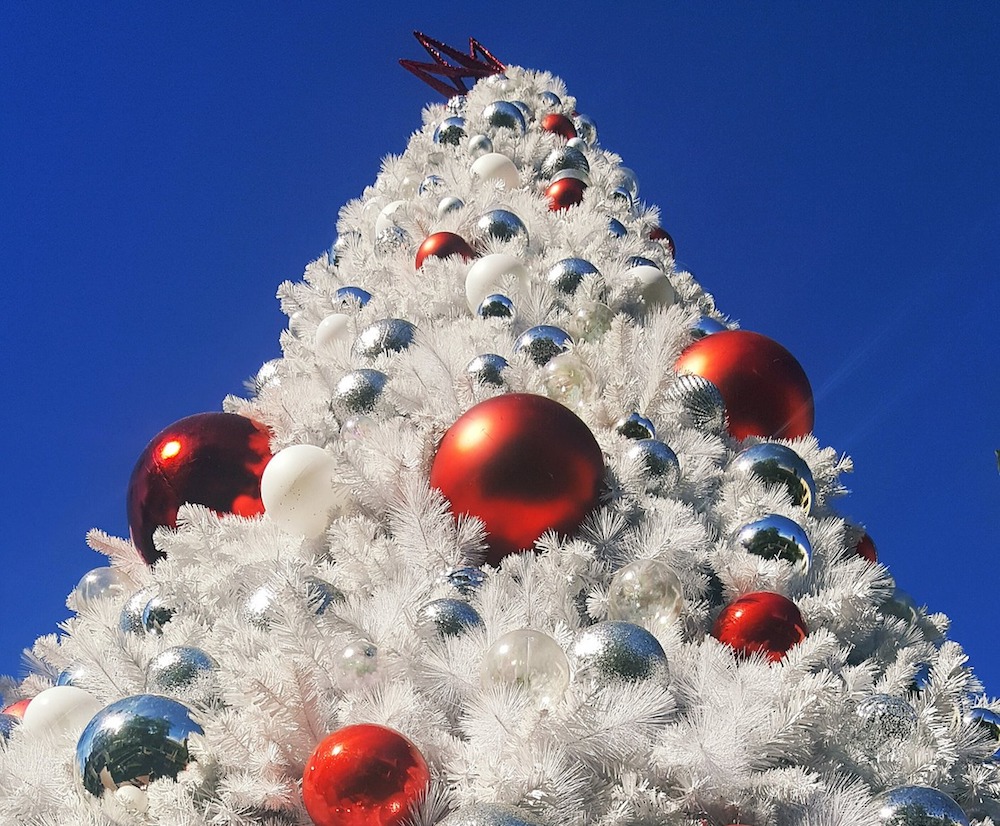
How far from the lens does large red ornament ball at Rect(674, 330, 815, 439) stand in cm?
201

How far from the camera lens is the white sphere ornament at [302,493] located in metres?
1.56

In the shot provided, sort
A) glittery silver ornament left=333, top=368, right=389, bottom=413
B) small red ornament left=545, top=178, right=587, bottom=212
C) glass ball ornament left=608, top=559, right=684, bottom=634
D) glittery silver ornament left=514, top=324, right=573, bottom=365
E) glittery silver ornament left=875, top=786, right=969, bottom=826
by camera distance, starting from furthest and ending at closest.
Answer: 1. small red ornament left=545, top=178, right=587, bottom=212
2. glittery silver ornament left=514, top=324, right=573, bottom=365
3. glittery silver ornament left=333, top=368, right=389, bottom=413
4. glass ball ornament left=608, top=559, right=684, bottom=634
5. glittery silver ornament left=875, top=786, right=969, bottom=826

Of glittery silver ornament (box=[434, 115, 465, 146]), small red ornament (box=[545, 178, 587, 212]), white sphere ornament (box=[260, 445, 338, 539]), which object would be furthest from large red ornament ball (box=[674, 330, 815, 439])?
glittery silver ornament (box=[434, 115, 465, 146])

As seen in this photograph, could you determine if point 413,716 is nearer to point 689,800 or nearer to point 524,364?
point 689,800

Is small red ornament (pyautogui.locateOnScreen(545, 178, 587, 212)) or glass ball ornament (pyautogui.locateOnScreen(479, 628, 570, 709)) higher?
small red ornament (pyautogui.locateOnScreen(545, 178, 587, 212))

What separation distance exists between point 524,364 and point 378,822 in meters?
1.07

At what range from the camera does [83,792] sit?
1.08m

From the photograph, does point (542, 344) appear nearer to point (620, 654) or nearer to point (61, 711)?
point (620, 654)

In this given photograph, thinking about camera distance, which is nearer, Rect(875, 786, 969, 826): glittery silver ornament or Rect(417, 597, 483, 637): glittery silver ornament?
Rect(875, 786, 969, 826): glittery silver ornament

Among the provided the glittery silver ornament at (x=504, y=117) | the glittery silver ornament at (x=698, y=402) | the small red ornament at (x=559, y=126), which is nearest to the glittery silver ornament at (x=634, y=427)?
the glittery silver ornament at (x=698, y=402)

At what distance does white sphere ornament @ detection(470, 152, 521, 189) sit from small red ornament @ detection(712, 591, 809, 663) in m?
2.39

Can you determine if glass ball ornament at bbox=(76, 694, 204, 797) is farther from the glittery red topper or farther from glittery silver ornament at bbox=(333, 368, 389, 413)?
the glittery red topper

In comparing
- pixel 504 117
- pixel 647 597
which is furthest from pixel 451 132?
pixel 647 597

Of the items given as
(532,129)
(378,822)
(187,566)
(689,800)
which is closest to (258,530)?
(187,566)
